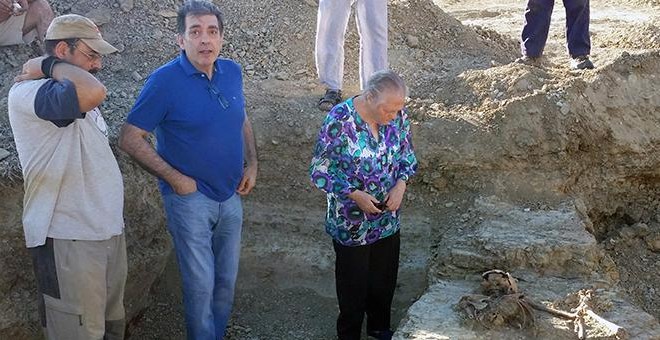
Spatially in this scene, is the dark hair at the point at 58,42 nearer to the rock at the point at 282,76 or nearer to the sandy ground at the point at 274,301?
the sandy ground at the point at 274,301

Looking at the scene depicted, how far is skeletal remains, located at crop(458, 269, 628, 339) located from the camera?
12.0 feet

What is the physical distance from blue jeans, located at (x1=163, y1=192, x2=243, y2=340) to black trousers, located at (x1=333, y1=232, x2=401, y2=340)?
22.5 inches

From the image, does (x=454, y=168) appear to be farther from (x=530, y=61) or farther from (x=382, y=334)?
(x=382, y=334)

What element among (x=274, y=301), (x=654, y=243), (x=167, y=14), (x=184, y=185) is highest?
(x=167, y=14)

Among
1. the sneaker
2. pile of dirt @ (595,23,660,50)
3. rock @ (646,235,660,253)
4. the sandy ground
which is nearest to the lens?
the sandy ground

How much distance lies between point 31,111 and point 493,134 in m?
3.17

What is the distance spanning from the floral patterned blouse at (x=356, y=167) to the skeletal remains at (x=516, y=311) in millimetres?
A: 626

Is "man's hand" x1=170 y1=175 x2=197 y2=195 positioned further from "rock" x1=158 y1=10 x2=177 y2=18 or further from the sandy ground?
"rock" x1=158 y1=10 x2=177 y2=18

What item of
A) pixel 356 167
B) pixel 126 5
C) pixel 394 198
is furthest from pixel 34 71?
pixel 126 5

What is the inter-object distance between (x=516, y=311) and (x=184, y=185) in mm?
1702

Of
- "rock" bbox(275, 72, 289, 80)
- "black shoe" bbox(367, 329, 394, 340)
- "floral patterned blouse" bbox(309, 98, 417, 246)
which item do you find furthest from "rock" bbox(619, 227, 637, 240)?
"rock" bbox(275, 72, 289, 80)

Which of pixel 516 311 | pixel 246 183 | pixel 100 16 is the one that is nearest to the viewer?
pixel 516 311

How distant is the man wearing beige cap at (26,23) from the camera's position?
5.72 metres

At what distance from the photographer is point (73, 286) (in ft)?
11.8
